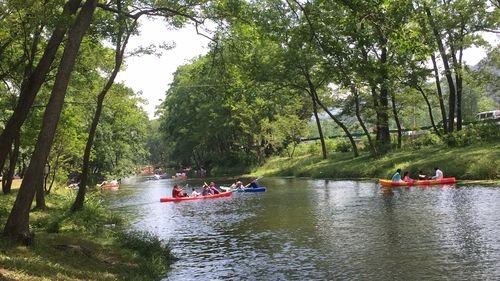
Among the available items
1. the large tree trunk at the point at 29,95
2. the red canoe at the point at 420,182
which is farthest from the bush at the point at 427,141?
the large tree trunk at the point at 29,95

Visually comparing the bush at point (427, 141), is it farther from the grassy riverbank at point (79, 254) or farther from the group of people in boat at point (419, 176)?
the grassy riverbank at point (79, 254)

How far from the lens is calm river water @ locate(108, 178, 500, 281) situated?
425 inches

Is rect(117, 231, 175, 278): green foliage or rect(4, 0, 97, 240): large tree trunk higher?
rect(4, 0, 97, 240): large tree trunk

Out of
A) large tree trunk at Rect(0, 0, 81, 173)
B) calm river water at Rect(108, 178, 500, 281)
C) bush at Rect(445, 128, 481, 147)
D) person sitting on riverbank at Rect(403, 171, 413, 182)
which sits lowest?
calm river water at Rect(108, 178, 500, 281)

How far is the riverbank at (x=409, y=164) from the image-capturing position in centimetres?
2611

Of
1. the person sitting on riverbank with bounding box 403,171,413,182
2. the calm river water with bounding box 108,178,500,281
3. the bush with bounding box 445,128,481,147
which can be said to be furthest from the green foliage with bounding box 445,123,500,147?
the calm river water with bounding box 108,178,500,281

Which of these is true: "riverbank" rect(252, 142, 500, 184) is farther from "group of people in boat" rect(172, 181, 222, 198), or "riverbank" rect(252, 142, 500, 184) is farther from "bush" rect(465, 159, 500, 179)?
"group of people in boat" rect(172, 181, 222, 198)

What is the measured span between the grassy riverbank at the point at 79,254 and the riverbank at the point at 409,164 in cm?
1921

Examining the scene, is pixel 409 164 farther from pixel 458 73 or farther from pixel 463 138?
pixel 458 73

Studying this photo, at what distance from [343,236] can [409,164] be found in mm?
18597

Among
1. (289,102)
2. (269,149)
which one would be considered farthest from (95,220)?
(269,149)

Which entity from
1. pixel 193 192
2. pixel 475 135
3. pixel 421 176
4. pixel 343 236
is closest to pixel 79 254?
pixel 343 236

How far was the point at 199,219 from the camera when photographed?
68.4 ft

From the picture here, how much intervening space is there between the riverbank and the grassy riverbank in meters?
19.2
